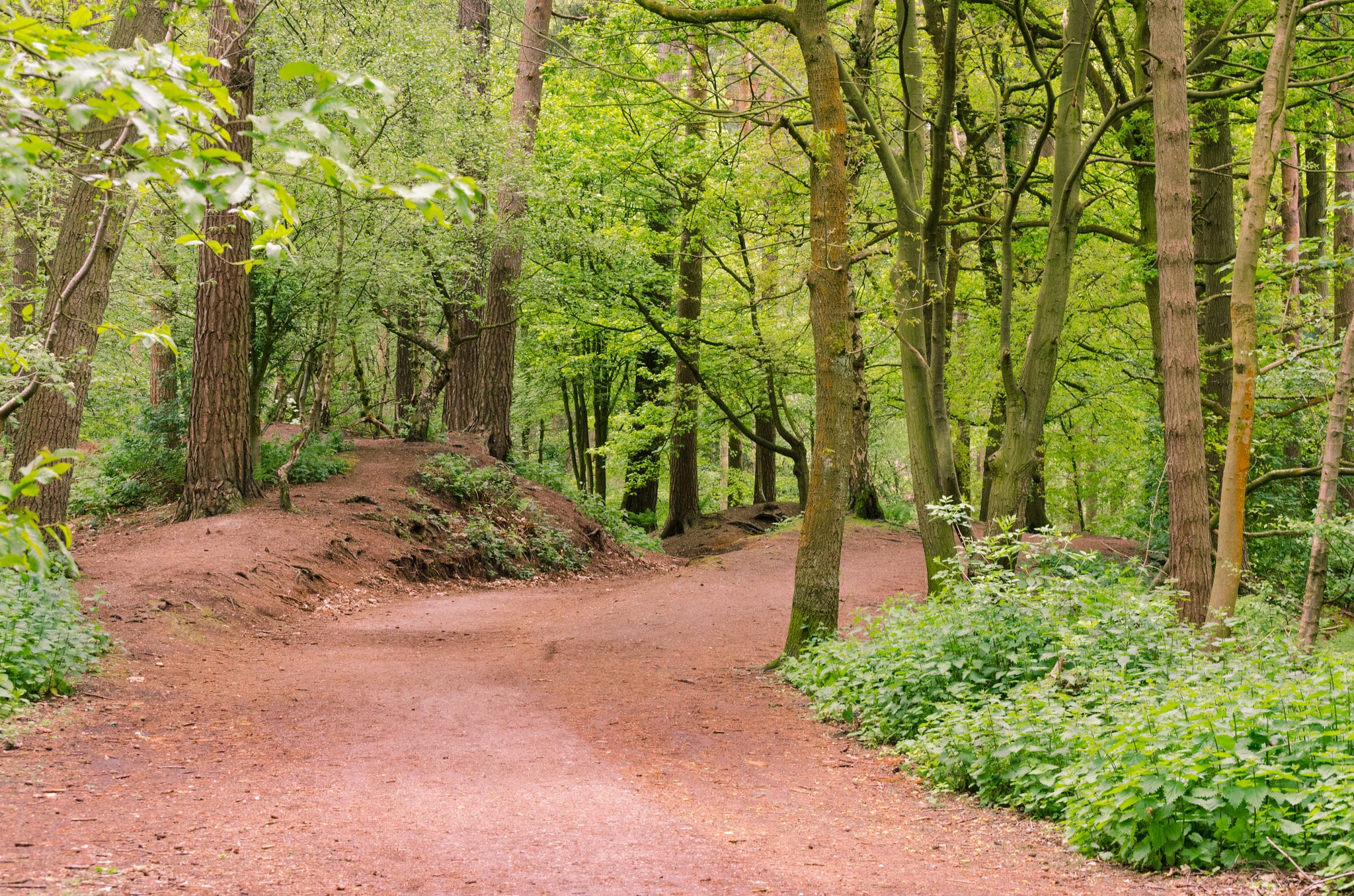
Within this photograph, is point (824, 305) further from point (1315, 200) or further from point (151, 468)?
point (151, 468)

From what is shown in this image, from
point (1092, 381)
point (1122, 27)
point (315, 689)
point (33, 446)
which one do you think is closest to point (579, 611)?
point (315, 689)

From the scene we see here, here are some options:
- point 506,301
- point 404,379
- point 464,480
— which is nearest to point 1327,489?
point 464,480

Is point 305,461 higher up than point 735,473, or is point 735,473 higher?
point 305,461

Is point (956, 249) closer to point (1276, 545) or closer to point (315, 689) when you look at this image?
point (1276, 545)

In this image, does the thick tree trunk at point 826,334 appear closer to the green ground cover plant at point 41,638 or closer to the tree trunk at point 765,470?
the green ground cover plant at point 41,638

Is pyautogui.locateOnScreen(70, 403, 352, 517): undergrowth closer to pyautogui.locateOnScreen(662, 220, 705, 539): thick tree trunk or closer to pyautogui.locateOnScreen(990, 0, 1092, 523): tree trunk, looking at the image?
pyautogui.locateOnScreen(662, 220, 705, 539): thick tree trunk

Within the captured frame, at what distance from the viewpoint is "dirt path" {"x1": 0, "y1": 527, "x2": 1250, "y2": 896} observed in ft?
13.3

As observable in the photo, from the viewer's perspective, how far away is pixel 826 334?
9.04m

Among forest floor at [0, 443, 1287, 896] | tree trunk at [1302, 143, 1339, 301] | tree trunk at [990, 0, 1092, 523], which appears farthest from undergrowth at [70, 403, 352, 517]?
tree trunk at [1302, 143, 1339, 301]

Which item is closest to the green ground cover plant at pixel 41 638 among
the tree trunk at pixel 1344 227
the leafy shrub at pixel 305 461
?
the leafy shrub at pixel 305 461

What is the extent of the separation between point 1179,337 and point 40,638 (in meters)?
9.01

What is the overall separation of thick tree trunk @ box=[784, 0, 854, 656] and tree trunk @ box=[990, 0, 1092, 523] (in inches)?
107

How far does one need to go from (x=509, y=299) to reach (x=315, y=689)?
12.9m

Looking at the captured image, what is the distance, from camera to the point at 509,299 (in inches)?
775
